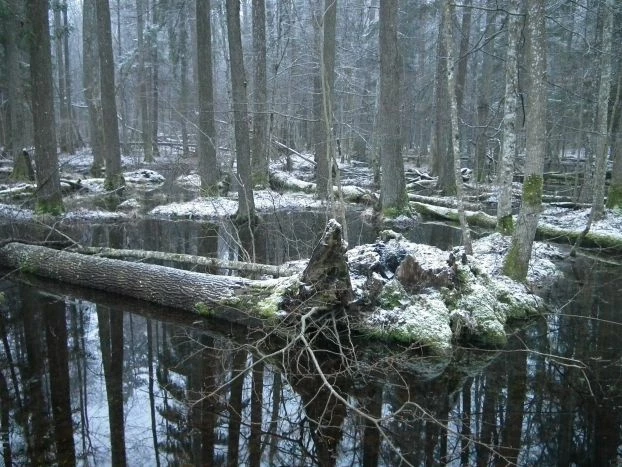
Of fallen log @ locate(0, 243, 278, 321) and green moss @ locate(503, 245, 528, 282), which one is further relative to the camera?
green moss @ locate(503, 245, 528, 282)

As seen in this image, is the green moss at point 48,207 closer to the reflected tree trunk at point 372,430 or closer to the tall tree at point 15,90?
the tall tree at point 15,90

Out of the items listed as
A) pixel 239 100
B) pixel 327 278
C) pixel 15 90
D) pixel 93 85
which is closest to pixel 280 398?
pixel 327 278

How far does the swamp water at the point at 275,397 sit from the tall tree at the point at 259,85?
37.8 ft

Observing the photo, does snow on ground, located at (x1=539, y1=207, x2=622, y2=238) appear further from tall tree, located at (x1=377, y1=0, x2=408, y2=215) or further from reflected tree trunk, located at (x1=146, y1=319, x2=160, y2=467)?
reflected tree trunk, located at (x1=146, y1=319, x2=160, y2=467)

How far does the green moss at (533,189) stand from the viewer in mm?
7398

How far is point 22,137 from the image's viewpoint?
786 inches

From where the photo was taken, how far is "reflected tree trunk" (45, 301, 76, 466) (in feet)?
13.6

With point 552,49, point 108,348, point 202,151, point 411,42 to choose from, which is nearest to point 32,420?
point 108,348

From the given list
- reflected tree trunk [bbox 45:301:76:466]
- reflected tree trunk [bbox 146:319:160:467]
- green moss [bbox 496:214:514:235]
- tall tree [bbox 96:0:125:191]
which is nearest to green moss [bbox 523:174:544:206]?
green moss [bbox 496:214:514:235]

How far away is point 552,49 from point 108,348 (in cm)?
2517

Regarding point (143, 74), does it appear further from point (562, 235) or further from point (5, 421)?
point (5, 421)

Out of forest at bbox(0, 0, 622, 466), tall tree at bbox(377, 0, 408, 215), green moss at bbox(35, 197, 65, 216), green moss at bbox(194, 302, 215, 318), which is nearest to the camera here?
forest at bbox(0, 0, 622, 466)

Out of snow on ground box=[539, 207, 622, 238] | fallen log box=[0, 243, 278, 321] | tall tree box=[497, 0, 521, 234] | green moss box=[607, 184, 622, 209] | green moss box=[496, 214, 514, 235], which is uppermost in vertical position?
tall tree box=[497, 0, 521, 234]

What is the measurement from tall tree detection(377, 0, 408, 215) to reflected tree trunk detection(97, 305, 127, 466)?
9577 mm
